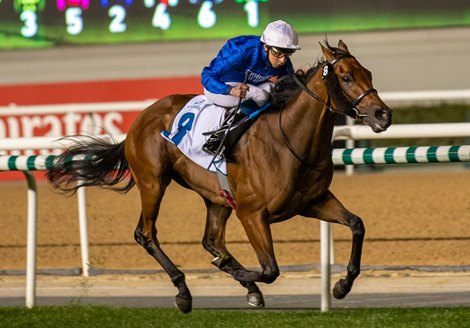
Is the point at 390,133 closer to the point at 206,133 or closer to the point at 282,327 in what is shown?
the point at 206,133

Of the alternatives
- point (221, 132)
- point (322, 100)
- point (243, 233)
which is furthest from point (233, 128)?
point (243, 233)

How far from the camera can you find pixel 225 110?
20.8 ft

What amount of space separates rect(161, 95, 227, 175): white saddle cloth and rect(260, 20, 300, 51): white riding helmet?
52cm

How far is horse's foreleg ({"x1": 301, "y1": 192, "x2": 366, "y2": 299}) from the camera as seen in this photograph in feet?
19.1

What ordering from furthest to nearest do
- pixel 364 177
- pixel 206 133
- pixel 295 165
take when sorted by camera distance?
1. pixel 364 177
2. pixel 206 133
3. pixel 295 165

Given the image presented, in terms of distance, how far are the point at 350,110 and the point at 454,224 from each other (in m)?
3.38

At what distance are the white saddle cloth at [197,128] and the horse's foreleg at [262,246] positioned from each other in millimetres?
409

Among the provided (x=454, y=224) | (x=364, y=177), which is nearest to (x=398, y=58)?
(x=364, y=177)

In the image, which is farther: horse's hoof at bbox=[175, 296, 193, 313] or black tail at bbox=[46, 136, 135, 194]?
black tail at bbox=[46, 136, 135, 194]

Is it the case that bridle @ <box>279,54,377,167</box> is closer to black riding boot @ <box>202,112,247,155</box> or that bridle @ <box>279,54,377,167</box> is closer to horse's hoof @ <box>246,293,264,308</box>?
black riding boot @ <box>202,112,247,155</box>

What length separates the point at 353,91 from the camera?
556 centimetres

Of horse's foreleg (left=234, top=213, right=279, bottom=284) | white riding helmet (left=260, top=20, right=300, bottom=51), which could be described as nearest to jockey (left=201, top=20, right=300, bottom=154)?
white riding helmet (left=260, top=20, right=300, bottom=51)

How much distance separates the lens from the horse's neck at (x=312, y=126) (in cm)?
582

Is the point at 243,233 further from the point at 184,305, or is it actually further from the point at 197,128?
the point at 184,305
